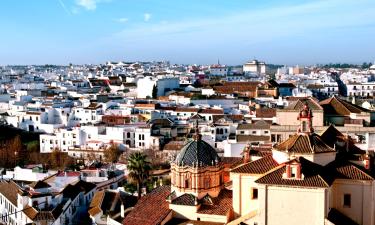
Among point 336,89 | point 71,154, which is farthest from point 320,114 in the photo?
point 336,89

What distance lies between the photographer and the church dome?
2223 centimetres

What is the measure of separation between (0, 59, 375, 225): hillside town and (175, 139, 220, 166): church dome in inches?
1.6

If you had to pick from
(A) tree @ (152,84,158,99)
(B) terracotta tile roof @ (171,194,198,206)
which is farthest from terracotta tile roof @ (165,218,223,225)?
(A) tree @ (152,84,158,99)

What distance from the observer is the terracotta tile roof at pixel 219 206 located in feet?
70.4

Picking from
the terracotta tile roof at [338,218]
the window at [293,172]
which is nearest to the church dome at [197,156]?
the window at [293,172]

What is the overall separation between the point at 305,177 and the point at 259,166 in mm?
2567

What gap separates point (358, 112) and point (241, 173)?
20.1m

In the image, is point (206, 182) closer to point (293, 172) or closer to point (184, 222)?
point (184, 222)

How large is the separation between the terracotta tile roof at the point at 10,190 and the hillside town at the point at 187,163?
0.09 metres

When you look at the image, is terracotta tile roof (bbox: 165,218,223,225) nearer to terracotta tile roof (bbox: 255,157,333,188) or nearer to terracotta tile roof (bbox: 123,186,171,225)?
terracotta tile roof (bbox: 123,186,171,225)

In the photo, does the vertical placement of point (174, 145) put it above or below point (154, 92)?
below

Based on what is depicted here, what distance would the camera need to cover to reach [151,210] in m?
22.6

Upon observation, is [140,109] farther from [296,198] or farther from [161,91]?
[296,198]

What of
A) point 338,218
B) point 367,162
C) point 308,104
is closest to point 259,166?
point 338,218
